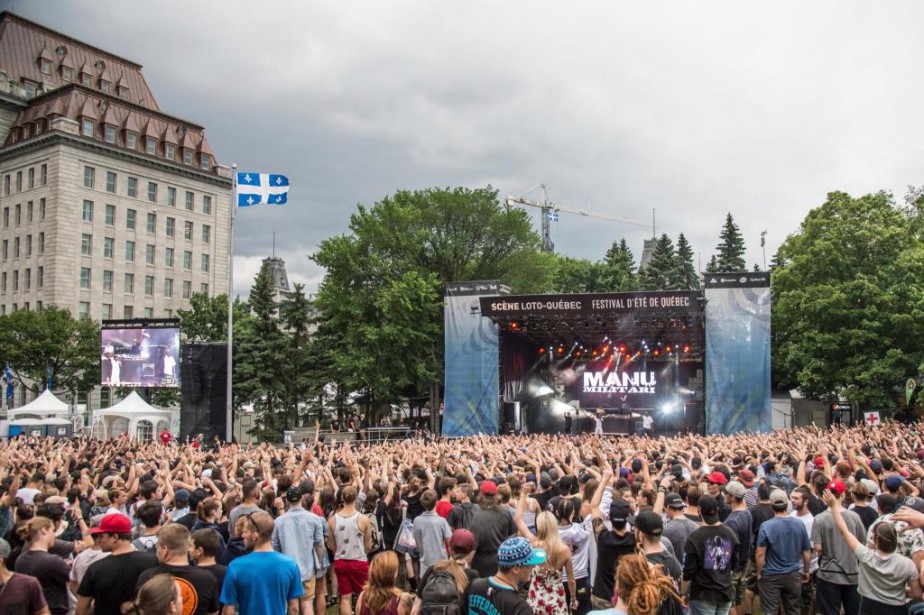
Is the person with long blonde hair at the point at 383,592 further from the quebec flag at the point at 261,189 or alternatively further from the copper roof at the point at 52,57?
the copper roof at the point at 52,57

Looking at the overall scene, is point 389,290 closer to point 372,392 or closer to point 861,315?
point 372,392

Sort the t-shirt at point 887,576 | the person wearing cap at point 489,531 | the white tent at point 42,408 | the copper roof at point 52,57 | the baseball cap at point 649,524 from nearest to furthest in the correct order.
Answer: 1. the baseball cap at point 649,524
2. the t-shirt at point 887,576
3. the person wearing cap at point 489,531
4. the white tent at point 42,408
5. the copper roof at point 52,57

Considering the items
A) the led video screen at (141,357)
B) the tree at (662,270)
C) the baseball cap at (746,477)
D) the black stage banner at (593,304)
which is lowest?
the baseball cap at (746,477)

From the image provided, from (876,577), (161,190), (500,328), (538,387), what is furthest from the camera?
(161,190)

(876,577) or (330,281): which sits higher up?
→ (330,281)

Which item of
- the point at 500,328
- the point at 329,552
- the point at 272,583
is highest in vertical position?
the point at 500,328

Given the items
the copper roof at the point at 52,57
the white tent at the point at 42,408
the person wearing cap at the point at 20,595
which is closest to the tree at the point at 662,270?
the white tent at the point at 42,408

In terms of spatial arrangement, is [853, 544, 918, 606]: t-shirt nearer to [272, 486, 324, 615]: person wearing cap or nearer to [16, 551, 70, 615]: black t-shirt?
[272, 486, 324, 615]: person wearing cap

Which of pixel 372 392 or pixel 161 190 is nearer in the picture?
pixel 372 392

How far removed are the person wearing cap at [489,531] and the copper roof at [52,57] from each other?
235 ft

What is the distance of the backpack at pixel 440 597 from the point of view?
4.20 meters

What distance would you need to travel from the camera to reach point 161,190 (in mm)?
67312

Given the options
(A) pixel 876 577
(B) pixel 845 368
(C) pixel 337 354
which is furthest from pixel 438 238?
(A) pixel 876 577

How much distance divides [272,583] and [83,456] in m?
10.6
